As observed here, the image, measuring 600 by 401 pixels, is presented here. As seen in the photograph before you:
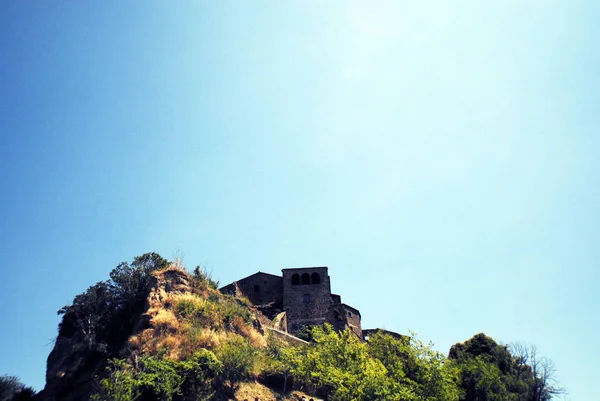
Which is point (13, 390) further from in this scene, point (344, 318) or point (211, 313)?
point (344, 318)

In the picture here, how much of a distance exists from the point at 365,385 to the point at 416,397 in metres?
4.70

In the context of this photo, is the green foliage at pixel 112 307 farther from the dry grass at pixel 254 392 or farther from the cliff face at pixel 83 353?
the dry grass at pixel 254 392

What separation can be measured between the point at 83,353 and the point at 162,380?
36.8 ft

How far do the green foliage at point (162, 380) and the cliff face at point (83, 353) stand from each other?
2928mm

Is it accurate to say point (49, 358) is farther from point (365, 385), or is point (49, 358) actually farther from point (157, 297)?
point (365, 385)

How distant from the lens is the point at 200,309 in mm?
29156

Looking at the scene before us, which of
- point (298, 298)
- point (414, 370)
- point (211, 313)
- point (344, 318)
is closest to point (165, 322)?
point (211, 313)

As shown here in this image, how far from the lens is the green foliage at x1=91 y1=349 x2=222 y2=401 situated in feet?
67.3

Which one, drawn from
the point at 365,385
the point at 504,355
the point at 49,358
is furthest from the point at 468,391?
the point at 49,358

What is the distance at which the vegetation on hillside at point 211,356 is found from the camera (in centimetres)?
2291

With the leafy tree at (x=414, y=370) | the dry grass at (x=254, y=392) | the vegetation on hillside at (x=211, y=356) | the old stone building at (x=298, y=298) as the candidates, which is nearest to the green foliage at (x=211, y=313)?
the vegetation on hillside at (x=211, y=356)

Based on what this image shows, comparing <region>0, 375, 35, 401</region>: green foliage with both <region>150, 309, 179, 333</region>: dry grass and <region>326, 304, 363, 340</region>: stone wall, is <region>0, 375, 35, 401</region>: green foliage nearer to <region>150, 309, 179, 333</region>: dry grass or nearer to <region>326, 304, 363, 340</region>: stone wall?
<region>150, 309, 179, 333</region>: dry grass

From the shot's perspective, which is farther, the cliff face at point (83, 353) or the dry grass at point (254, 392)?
the cliff face at point (83, 353)

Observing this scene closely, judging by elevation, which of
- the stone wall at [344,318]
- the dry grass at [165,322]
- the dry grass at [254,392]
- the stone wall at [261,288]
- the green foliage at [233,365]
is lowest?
the dry grass at [254,392]
